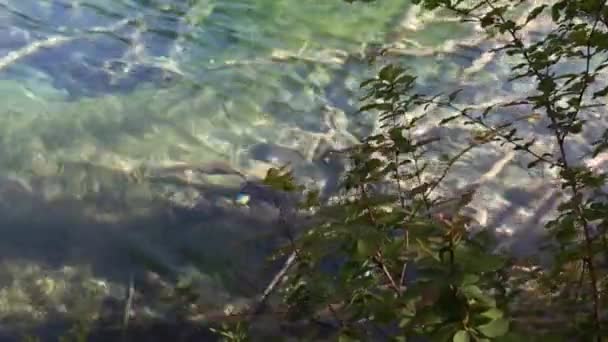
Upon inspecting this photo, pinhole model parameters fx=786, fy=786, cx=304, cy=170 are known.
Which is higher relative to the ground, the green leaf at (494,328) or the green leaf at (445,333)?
the green leaf at (494,328)

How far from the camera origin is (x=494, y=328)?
1338 mm

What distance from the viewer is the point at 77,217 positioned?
3404 mm

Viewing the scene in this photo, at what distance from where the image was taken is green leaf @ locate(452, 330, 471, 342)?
1.31 meters

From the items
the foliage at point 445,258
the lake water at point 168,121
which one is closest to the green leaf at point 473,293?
the foliage at point 445,258

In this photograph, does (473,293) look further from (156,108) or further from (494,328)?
(156,108)

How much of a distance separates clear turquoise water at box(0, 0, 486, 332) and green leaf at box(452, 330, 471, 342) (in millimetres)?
1819

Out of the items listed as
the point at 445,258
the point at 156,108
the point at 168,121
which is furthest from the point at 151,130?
the point at 445,258

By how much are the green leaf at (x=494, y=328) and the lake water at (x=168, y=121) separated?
175 cm

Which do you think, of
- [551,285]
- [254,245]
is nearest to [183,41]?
[254,245]

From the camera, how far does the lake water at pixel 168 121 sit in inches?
126

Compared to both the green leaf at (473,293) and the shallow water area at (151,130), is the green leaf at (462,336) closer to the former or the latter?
the green leaf at (473,293)

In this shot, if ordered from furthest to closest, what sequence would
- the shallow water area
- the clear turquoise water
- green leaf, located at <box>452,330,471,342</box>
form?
the clear turquoise water → the shallow water area → green leaf, located at <box>452,330,471,342</box>

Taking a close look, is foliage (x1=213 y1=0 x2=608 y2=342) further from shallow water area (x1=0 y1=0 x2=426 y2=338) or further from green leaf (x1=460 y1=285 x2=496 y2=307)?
shallow water area (x1=0 y1=0 x2=426 y2=338)

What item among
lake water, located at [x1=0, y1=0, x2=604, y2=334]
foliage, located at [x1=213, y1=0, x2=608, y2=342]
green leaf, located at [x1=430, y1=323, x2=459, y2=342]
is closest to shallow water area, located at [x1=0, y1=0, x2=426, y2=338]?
lake water, located at [x1=0, y1=0, x2=604, y2=334]
